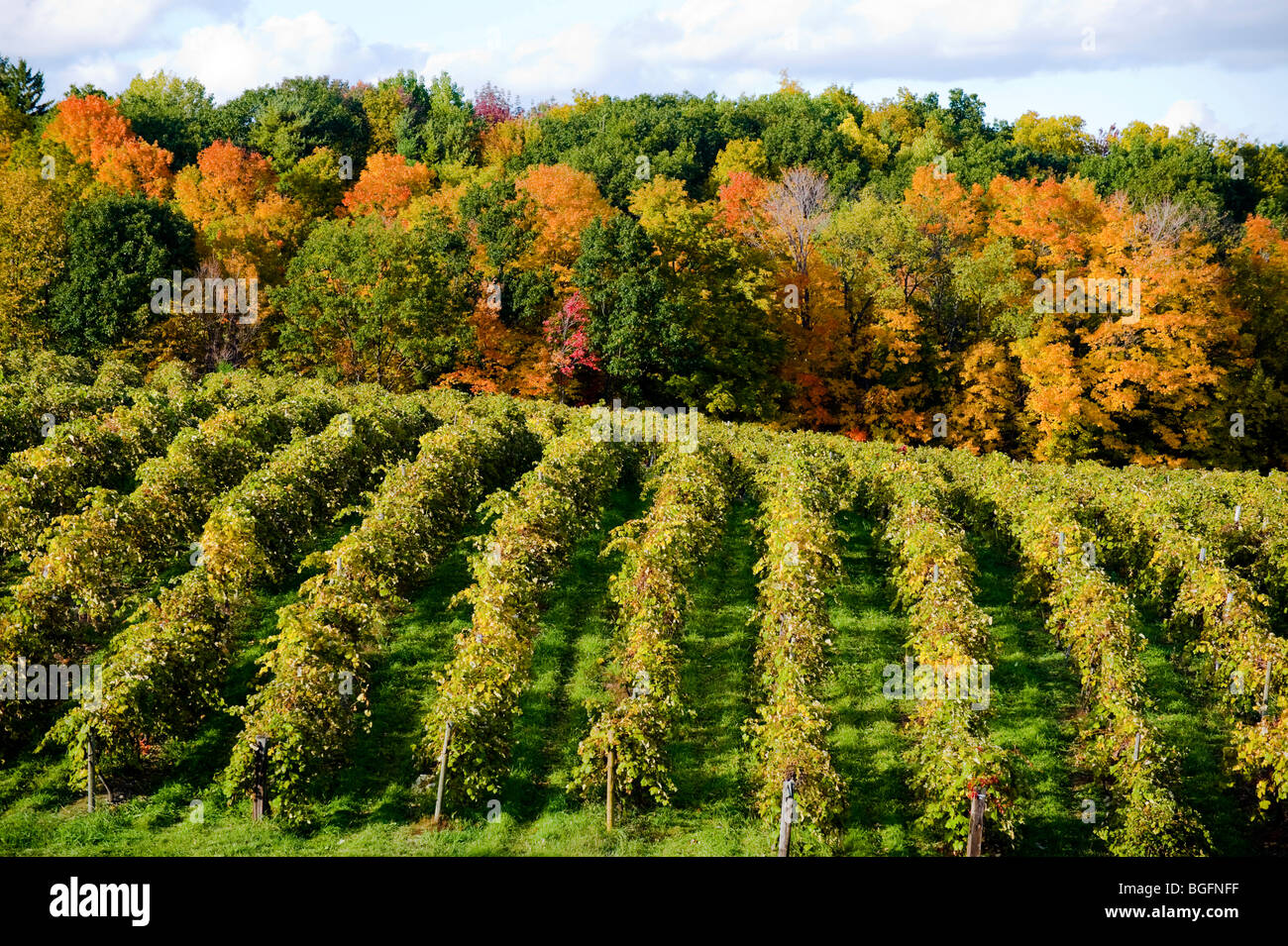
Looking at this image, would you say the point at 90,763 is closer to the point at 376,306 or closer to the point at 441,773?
the point at 441,773

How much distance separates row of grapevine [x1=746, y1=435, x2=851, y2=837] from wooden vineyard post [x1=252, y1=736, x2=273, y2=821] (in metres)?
7.62

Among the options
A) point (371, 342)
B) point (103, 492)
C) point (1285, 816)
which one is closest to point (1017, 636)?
point (1285, 816)

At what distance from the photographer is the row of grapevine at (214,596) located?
15.5 m

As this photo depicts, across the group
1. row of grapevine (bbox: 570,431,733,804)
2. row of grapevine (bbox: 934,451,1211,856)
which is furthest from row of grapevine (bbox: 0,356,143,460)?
row of grapevine (bbox: 934,451,1211,856)

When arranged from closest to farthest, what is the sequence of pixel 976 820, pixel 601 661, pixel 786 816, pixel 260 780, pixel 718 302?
pixel 976 820 → pixel 786 816 → pixel 260 780 → pixel 601 661 → pixel 718 302

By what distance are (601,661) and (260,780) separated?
6.12 metres

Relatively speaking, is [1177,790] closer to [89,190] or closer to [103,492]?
[103,492]

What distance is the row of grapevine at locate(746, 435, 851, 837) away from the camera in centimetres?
1527

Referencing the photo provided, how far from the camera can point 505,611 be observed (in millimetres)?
18000

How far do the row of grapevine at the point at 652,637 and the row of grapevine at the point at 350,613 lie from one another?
404 cm

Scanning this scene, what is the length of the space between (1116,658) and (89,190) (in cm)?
5200

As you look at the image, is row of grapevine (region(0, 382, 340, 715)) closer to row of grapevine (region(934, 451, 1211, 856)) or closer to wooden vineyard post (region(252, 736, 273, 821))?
wooden vineyard post (region(252, 736, 273, 821))

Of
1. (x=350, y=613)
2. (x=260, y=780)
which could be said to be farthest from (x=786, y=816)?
(x=350, y=613)
